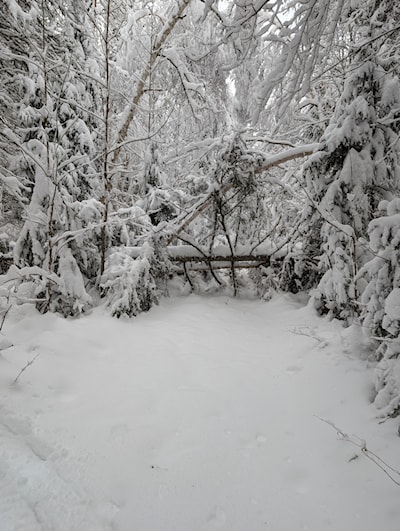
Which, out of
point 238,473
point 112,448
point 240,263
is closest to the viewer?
point 238,473

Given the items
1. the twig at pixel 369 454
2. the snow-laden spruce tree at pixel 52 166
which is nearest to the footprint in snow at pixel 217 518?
the twig at pixel 369 454

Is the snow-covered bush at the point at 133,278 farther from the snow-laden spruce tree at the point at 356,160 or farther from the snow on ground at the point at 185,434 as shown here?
the snow-laden spruce tree at the point at 356,160

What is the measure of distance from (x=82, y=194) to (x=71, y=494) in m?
4.92

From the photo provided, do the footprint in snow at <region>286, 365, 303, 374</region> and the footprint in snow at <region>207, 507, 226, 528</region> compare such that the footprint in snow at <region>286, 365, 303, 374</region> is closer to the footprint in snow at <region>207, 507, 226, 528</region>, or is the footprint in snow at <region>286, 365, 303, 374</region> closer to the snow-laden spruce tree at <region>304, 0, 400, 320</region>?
the snow-laden spruce tree at <region>304, 0, 400, 320</region>

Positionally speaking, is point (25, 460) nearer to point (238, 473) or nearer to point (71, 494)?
point (71, 494)

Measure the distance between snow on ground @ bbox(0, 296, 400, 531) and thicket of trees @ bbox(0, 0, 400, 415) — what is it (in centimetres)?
55

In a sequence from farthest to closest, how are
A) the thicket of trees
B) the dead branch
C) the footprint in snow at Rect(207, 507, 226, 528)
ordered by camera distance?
the dead branch, the thicket of trees, the footprint in snow at Rect(207, 507, 226, 528)

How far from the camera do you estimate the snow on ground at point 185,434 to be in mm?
1813

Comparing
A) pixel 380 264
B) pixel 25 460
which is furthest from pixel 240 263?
pixel 25 460

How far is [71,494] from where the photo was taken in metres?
1.84

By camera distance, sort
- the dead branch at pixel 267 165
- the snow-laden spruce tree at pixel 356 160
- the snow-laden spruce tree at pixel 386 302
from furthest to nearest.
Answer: the dead branch at pixel 267 165 < the snow-laden spruce tree at pixel 356 160 < the snow-laden spruce tree at pixel 386 302

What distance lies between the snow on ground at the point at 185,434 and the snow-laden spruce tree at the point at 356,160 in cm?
90

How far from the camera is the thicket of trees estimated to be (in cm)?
292

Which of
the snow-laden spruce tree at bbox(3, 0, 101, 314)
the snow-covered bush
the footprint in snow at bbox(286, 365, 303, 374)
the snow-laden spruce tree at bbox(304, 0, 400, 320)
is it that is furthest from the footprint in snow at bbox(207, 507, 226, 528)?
the snow-covered bush
